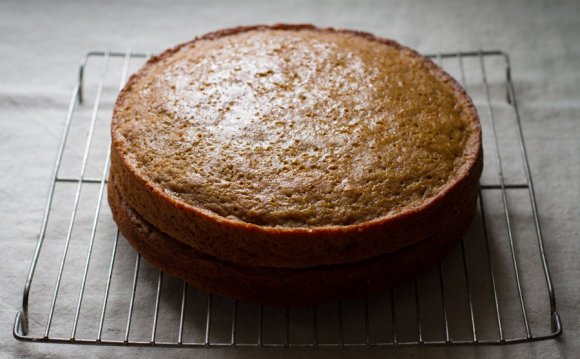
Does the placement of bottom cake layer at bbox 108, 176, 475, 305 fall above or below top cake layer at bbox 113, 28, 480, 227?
below

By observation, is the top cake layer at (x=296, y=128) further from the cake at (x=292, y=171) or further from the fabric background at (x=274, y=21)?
the fabric background at (x=274, y=21)

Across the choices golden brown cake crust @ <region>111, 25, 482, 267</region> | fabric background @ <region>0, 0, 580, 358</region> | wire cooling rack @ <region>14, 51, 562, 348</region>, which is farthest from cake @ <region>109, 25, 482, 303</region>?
fabric background @ <region>0, 0, 580, 358</region>

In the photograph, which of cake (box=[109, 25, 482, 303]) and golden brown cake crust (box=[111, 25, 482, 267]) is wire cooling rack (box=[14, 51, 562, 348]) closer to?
cake (box=[109, 25, 482, 303])

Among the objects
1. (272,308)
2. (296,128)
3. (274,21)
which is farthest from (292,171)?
(274,21)

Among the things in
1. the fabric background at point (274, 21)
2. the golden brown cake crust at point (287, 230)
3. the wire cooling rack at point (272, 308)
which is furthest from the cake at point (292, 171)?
the fabric background at point (274, 21)

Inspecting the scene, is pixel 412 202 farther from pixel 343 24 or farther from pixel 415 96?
pixel 343 24

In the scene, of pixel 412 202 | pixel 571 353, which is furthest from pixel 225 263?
pixel 571 353
